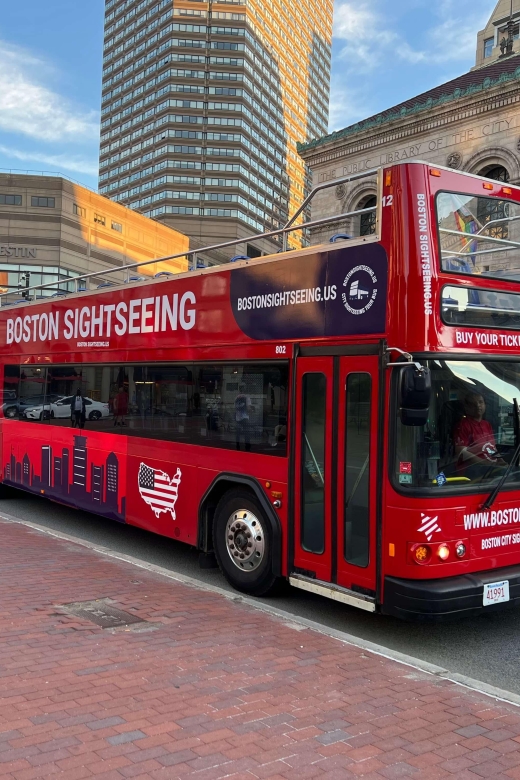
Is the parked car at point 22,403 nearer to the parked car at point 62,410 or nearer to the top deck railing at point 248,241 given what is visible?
the parked car at point 62,410

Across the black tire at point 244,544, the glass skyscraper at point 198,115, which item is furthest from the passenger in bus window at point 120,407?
the glass skyscraper at point 198,115

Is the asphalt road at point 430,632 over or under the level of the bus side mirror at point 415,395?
under

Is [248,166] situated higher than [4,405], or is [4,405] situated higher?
[248,166]

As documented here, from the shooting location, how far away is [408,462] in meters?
4.95

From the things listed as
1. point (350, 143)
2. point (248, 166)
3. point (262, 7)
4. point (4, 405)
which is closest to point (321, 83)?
point (262, 7)

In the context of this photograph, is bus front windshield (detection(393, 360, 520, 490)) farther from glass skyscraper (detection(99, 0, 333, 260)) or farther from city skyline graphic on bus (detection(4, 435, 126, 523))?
glass skyscraper (detection(99, 0, 333, 260))

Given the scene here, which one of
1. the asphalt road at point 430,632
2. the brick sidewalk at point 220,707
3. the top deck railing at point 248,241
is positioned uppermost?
the top deck railing at point 248,241

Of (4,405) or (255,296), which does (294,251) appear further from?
(4,405)

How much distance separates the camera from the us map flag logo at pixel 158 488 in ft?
24.7

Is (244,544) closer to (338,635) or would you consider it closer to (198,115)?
(338,635)

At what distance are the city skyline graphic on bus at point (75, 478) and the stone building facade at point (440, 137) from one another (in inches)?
647

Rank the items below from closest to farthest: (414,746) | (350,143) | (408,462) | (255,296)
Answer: (414,746), (408,462), (255,296), (350,143)

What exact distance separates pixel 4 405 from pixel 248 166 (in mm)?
116080

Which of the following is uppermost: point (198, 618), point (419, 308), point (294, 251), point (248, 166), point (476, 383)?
point (248, 166)
